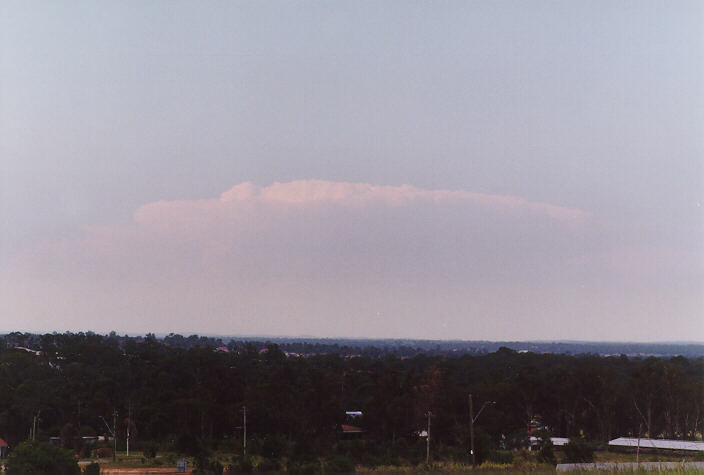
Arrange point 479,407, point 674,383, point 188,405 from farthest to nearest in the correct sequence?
1. point 674,383
2. point 479,407
3. point 188,405

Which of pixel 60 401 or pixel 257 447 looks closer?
pixel 257 447

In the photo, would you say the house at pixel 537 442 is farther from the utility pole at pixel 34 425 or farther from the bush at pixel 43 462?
the utility pole at pixel 34 425

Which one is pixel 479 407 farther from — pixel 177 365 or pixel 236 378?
pixel 177 365

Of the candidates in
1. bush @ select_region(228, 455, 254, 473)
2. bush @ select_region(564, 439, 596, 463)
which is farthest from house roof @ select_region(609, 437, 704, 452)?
bush @ select_region(228, 455, 254, 473)

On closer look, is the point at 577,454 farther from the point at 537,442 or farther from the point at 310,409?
the point at 310,409

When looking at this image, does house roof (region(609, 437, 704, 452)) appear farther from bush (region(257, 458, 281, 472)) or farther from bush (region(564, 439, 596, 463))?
bush (region(257, 458, 281, 472))

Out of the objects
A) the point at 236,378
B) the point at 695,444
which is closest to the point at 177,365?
the point at 236,378
